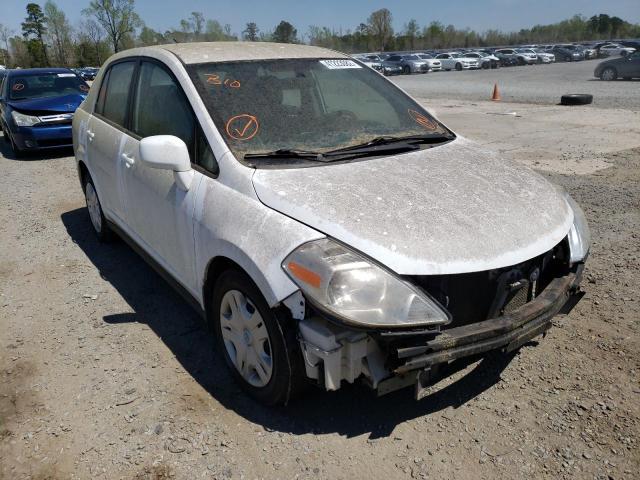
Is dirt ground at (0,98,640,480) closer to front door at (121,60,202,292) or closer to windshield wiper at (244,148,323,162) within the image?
front door at (121,60,202,292)

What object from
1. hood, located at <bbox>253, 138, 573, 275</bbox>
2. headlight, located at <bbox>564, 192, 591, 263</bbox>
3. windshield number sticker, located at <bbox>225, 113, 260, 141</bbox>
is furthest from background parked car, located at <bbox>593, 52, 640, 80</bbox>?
windshield number sticker, located at <bbox>225, 113, 260, 141</bbox>

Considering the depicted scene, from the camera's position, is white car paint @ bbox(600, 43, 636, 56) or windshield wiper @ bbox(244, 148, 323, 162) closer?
windshield wiper @ bbox(244, 148, 323, 162)

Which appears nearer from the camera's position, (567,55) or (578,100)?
(578,100)

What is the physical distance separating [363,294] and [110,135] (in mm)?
2850

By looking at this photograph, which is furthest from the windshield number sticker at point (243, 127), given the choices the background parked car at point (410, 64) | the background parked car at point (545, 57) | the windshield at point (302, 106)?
the background parked car at point (545, 57)

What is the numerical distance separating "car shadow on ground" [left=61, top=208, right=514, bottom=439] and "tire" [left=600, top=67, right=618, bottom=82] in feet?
91.2

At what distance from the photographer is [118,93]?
4.19 metres

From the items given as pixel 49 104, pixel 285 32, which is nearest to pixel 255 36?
pixel 285 32

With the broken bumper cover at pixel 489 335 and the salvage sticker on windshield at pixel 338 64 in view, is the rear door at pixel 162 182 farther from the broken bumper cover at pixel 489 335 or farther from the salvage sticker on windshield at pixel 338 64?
the broken bumper cover at pixel 489 335

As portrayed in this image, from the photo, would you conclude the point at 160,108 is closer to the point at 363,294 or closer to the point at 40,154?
the point at 363,294

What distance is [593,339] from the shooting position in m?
3.27

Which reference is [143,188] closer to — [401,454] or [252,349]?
[252,349]

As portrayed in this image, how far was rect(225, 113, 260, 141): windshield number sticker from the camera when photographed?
9.38 feet

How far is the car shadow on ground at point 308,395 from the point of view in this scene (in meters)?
2.64
